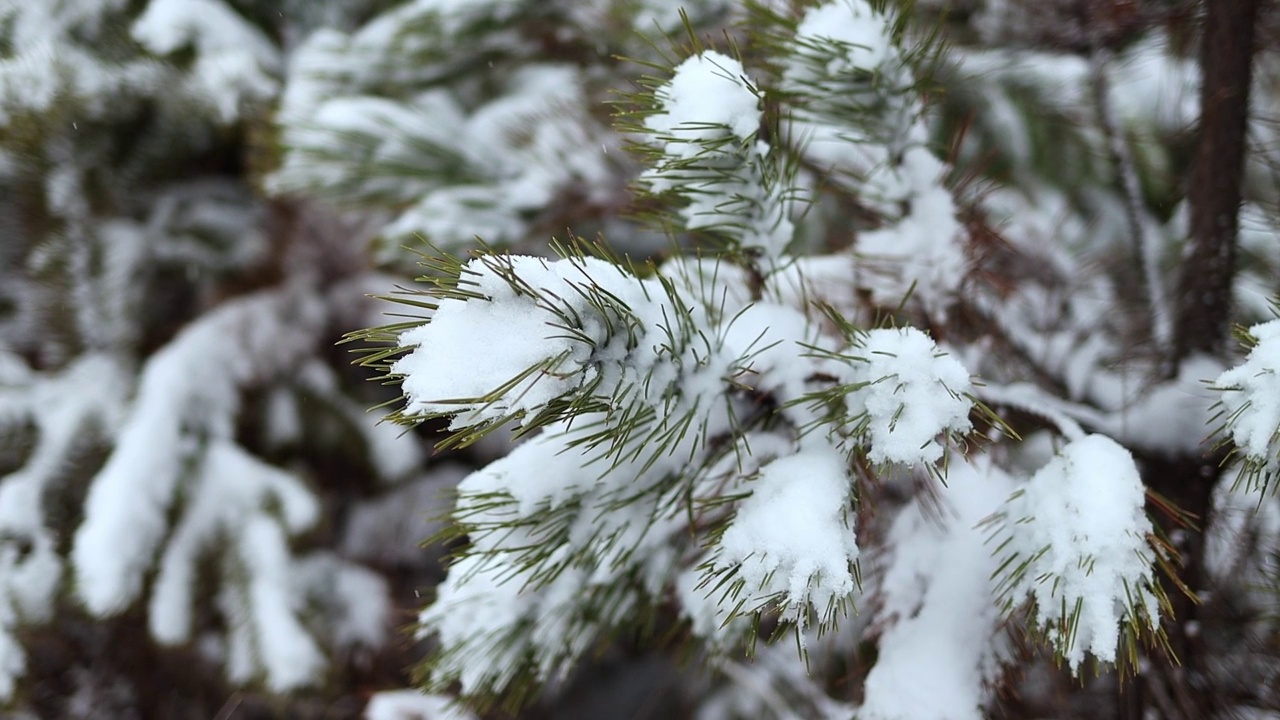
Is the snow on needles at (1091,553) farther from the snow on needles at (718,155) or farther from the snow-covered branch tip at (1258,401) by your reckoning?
the snow on needles at (718,155)

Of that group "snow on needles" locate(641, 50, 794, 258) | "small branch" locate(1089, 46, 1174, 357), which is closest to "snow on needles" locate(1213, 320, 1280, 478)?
"snow on needles" locate(641, 50, 794, 258)

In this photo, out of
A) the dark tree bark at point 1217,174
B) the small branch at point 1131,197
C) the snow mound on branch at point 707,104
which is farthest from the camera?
the small branch at point 1131,197

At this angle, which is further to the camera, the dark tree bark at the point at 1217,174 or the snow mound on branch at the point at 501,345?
the dark tree bark at the point at 1217,174

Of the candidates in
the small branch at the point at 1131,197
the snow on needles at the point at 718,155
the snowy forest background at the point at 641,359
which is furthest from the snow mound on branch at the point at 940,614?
the small branch at the point at 1131,197

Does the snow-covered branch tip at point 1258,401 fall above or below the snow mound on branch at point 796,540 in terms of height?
above

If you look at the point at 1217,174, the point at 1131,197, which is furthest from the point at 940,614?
the point at 1131,197

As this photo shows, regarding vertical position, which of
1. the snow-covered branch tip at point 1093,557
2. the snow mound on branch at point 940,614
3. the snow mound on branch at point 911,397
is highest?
the snow mound on branch at point 911,397
